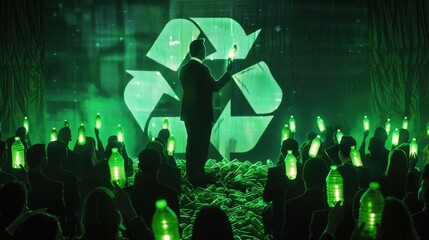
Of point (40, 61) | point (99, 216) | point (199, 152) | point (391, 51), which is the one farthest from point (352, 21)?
point (99, 216)

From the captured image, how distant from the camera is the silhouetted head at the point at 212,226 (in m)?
2.89

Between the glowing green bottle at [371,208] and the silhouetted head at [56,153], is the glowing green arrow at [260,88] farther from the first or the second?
the glowing green bottle at [371,208]

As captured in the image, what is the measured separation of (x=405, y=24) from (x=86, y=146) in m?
6.73

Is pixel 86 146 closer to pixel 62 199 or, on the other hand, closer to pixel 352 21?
pixel 62 199

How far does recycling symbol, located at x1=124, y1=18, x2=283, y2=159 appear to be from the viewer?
35.2 ft

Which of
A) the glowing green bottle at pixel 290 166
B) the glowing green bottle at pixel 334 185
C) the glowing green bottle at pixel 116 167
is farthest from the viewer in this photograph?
the glowing green bottle at pixel 290 166

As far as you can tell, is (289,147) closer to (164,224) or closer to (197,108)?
(197,108)

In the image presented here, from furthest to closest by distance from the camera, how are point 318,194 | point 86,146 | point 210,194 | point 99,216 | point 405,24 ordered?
point 405,24 → point 210,194 → point 86,146 → point 318,194 → point 99,216

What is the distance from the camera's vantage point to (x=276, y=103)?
10.9m

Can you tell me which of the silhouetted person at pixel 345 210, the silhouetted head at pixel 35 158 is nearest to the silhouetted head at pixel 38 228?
the silhouetted person at pixel 345 210

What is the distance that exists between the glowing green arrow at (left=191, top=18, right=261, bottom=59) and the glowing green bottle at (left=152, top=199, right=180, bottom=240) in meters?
7.72

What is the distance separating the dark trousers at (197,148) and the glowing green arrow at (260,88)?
317cm

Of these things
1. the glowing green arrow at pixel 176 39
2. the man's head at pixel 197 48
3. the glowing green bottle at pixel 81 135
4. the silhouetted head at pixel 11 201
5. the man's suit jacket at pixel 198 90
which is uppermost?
the glowing green arrow at pixel 176 39

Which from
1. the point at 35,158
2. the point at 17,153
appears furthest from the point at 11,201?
the point at 17,153
